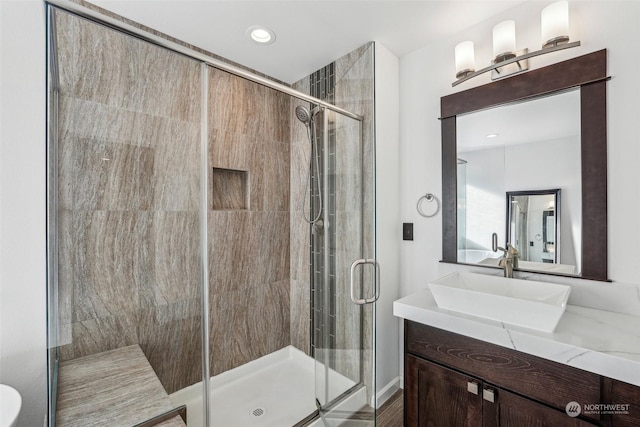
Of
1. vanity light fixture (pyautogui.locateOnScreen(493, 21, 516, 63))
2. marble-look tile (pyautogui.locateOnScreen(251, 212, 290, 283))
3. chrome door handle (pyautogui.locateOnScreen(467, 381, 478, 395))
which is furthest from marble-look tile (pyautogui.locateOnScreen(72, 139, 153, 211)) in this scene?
vanity light fixture (pyautogui.locateOnScreen(493, 21, 516, 63))

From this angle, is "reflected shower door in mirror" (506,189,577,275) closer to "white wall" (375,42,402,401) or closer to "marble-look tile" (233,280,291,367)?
"white wall" (375,42,402,401)

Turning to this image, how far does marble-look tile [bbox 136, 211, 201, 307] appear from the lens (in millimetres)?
1489

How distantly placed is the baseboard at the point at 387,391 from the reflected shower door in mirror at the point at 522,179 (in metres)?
0.99

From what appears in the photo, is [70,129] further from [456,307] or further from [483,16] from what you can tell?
[483,16]

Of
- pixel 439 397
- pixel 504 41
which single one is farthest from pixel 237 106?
pixel 439 397

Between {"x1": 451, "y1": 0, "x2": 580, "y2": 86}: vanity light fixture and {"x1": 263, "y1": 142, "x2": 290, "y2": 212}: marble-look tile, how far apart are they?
4.54 ft

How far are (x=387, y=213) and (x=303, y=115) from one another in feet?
3.01

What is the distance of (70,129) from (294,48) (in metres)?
1.41

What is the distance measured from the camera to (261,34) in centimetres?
183

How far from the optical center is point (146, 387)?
1311 millimetres

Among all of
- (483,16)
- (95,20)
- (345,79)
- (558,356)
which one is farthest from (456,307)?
(95,20)

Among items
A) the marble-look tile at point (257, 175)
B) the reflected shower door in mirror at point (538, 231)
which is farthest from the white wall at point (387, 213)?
the marble-look tile at point (257, 175)

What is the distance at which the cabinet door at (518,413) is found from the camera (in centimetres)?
101

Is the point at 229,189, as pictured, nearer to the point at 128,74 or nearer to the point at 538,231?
the point at 128,74
